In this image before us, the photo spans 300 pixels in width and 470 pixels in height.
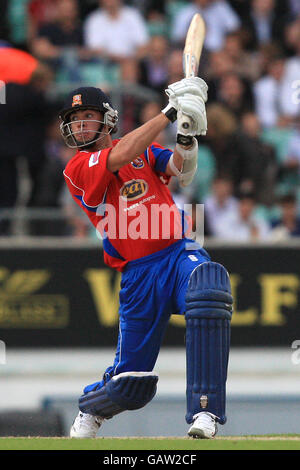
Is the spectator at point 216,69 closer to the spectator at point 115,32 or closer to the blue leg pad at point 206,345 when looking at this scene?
the spectator at point 115,32

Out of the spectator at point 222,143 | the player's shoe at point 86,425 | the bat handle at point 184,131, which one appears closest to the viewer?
the bat handle at point 184,131

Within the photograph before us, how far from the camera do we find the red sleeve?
5637mm

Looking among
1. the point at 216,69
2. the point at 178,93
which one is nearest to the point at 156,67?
the point at 216,69

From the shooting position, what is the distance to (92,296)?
11.2 m

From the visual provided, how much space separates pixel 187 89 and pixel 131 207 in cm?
77

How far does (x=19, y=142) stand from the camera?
1046 centimetres

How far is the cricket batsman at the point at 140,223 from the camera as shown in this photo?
550 cm

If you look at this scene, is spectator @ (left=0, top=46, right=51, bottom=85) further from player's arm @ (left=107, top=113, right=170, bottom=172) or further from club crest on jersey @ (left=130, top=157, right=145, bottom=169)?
player's arm @ (left=107, top=113, right=170, bottom=172)

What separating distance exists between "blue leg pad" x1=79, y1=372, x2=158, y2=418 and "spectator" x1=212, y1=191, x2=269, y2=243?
4847mm

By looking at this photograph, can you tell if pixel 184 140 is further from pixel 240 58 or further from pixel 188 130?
pixel 240 58

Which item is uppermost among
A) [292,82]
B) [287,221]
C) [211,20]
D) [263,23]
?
[263,23]

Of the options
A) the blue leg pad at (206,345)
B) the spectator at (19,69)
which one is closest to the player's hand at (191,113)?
the blue leg pad at (206,345)

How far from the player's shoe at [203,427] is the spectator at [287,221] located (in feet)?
18.0

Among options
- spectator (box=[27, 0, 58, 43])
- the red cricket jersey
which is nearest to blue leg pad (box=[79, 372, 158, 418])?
the red cricket jersey
